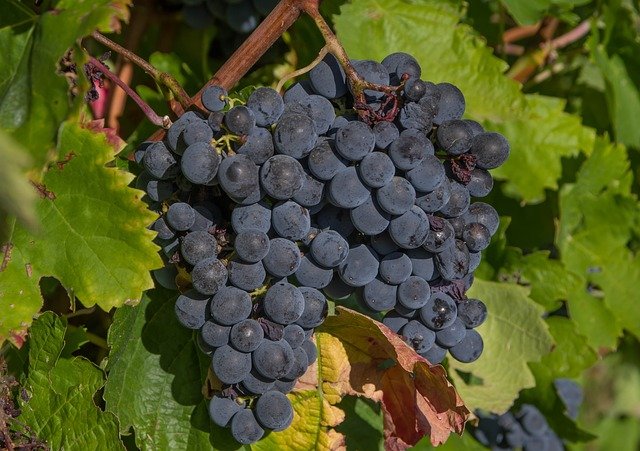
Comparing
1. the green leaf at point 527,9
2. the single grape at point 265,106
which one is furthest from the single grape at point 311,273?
the green leaf at point 527,9

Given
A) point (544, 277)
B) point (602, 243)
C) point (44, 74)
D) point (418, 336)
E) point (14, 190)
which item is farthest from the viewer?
point (602, 243)

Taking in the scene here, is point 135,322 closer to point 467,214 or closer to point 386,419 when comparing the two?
point 386,419

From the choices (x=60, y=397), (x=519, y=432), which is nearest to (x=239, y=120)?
(x=60, y=397)

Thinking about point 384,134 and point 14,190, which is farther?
point 384,134

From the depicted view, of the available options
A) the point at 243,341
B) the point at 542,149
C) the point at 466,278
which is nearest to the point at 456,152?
the point at 466,278

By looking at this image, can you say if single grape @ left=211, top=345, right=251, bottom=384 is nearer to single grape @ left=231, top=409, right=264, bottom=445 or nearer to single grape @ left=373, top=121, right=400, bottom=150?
single grape @ left=231, top=409, right=264, bottom=445

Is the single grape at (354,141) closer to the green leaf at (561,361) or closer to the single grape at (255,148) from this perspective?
the single grape at (255,148)

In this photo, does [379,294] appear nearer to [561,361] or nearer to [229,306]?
[229,306]

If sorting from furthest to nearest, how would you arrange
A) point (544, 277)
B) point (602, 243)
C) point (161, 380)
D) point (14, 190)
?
point (602, 243)
point (544, 277)
point (161, 380)
point (14, 190)
